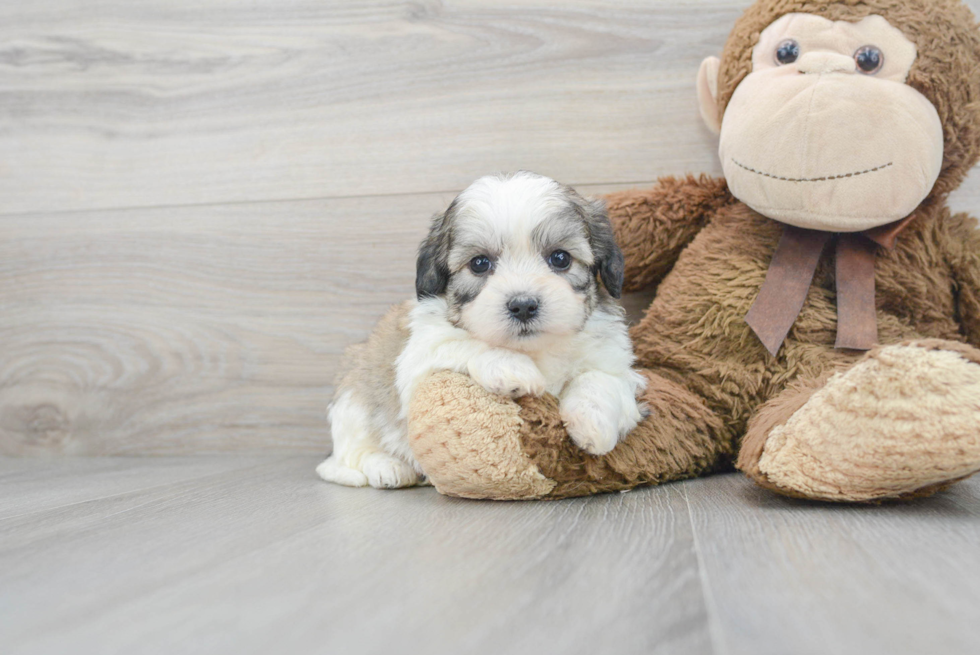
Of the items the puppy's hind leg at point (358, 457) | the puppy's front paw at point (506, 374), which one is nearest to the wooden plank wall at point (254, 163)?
the puppy's hind leg at point (358, 457)

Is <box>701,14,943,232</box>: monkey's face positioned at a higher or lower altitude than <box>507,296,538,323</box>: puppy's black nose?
higher

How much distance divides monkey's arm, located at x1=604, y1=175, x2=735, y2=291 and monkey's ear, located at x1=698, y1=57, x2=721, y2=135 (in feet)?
0.48

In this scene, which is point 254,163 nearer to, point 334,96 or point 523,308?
point 334,96

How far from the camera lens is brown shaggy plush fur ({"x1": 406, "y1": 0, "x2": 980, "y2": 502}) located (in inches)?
58.4

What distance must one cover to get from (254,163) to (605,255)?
1.23 m

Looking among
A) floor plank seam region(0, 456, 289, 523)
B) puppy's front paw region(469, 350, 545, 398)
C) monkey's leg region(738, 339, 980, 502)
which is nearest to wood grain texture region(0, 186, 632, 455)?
floor plank seam region(0, 456, 289, 523)

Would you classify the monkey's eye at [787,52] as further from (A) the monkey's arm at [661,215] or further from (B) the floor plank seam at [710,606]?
(B) the floor plank seam at [710,606]

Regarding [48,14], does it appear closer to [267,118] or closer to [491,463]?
[267,118]

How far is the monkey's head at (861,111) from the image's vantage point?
5.06 ft

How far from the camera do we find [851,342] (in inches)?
64.5

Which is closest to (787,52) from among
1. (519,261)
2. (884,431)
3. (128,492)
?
(519,261)

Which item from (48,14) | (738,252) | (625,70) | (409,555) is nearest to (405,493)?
(409,555)

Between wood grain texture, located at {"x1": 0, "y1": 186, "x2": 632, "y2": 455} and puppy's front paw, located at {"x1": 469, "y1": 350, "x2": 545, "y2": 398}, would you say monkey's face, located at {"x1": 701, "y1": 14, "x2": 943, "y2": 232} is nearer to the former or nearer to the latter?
puppy's front paw, located at {"x1": 469, "y1": 350, "x2": 545, "y2": 398}

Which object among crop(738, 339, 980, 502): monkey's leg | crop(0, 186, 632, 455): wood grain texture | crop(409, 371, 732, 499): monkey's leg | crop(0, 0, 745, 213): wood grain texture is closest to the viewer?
crop(738, 339, 980, 502): monkey's leg
